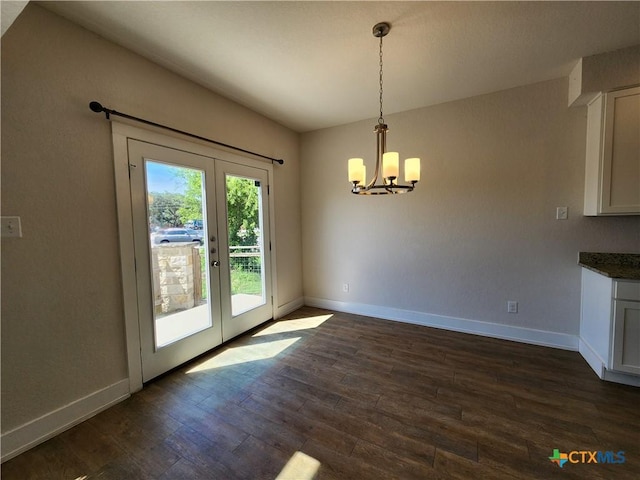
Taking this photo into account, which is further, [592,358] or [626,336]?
[592,358]

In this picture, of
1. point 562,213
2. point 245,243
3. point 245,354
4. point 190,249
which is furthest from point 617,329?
point 190,249

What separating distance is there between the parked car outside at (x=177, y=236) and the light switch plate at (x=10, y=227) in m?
0.79

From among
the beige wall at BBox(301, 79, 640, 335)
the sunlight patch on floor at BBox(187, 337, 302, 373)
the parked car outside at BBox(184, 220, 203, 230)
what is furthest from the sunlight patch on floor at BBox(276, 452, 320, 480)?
the beige wall at BBox(301, 79, 640, 335)

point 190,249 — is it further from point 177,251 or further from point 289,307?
point 289,307

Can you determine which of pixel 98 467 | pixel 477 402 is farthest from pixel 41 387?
pixel 477 402

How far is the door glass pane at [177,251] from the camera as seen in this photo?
A: 2.29 metres

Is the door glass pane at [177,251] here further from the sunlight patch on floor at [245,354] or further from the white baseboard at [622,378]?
the white baseboard at [622,378]

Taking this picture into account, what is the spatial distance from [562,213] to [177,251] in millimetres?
3846

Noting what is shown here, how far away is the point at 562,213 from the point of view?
2.64 meters

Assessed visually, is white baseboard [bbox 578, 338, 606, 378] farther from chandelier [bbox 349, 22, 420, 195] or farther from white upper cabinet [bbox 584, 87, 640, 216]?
chandelier [bbox 349, 22, 420, 195]

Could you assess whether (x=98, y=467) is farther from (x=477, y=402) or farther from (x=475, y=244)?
(x=475, y=244)

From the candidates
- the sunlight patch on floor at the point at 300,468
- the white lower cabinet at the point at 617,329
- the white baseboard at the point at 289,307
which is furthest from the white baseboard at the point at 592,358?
the white baseboard at the point at 289,307

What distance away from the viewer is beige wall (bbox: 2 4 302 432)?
1.58 metres

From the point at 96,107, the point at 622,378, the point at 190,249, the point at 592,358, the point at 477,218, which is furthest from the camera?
the point at 477,218
